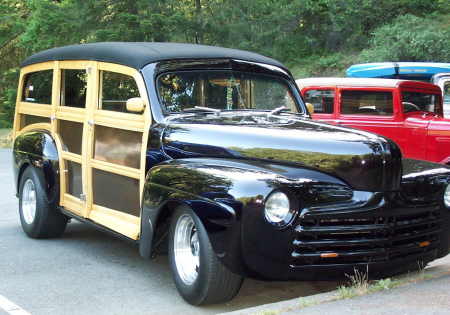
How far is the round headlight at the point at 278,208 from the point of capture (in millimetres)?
4410

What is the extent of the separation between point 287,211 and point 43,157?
3.48m

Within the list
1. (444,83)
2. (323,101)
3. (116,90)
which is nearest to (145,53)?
(116,90)

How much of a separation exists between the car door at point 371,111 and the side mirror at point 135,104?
5872 millimetres

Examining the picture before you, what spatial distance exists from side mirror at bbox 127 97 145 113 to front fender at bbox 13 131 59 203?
1.69 meters

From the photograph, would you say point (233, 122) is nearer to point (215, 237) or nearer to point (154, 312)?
point (215, 237)

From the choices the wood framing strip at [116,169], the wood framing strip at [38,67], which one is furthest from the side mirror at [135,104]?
the wood framing strip at [38,67]

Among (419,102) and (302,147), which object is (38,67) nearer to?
(302,147)

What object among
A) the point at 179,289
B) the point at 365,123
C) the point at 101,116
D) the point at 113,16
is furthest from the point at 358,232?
the point at 113,16

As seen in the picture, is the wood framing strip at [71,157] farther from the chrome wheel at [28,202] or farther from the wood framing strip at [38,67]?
the wood framing strip at [38,67]

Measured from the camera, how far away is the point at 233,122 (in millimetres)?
5441

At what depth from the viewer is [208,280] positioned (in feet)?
15.1

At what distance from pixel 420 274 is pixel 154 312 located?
197cm

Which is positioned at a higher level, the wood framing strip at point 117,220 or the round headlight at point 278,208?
the round headlight at point 278,208

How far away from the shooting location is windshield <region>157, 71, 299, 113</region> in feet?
19.0
